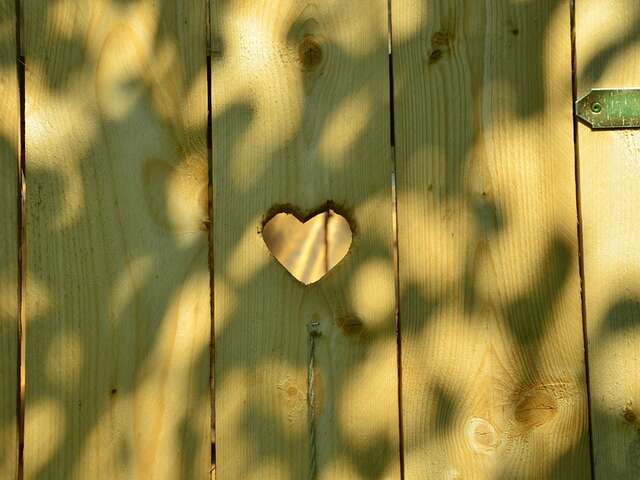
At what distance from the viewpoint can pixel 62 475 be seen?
1.29m

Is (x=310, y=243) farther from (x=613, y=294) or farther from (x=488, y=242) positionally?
(x=613, y=294)

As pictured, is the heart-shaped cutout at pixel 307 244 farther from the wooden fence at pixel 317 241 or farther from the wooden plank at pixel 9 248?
the wooden plank at pixel 9 248

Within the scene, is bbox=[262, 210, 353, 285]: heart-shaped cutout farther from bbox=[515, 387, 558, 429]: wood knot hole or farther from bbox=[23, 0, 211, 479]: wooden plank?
bbox=[515, 387, 558, 429]: wood knot hole

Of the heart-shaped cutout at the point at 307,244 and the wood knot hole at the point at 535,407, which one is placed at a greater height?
the heart-shaped cutout at the point at 307,244

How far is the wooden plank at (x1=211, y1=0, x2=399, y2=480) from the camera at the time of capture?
1.30 m

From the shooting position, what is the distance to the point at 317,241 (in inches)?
52.3

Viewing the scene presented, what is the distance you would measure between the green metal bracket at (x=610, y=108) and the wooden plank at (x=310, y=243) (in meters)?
0.37

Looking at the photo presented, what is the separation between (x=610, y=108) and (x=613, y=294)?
339mm

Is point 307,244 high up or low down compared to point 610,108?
down

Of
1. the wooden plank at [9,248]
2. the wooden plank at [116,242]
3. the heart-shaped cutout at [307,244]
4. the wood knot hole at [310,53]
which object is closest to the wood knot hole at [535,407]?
the heart-shaped cutout at [307,244]

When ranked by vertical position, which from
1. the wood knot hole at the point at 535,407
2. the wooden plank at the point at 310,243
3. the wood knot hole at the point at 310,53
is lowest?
the wood knot hole at the point at 535,407

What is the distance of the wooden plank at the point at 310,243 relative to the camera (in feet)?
4.28

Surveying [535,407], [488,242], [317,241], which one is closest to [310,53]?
[317,241]

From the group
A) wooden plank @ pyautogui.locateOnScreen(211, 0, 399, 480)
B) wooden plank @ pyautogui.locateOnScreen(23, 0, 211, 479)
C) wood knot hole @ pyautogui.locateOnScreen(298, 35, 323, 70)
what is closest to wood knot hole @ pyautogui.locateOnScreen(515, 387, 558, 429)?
wooden plank @ pyautogui.locateOnScreen(211, 0, 399, 480)
